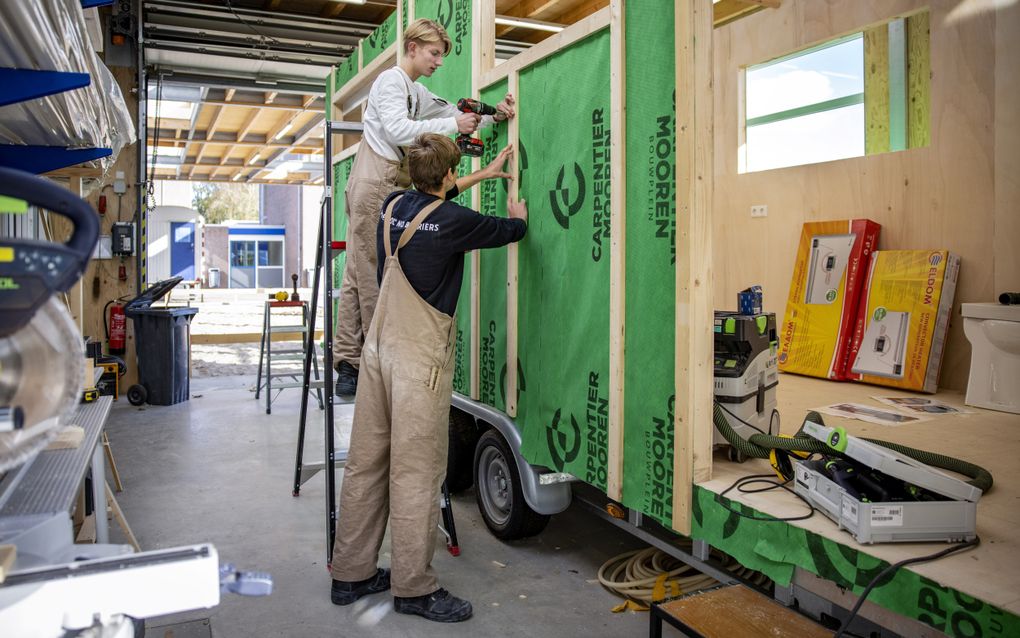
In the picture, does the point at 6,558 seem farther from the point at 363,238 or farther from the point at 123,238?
the point at 123,238

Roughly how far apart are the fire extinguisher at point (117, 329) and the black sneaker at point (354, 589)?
18.6 ft

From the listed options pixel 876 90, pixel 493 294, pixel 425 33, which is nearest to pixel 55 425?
pixel 493 294

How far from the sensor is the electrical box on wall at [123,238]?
7.62 meters

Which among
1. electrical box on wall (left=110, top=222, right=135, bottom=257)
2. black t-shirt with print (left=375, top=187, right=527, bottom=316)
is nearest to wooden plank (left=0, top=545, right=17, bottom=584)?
black t-shirt with print (left=375, top=187, right=527, bottom=316)

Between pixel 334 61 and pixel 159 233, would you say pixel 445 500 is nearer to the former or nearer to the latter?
pixel 334 61

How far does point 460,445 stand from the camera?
426 cm

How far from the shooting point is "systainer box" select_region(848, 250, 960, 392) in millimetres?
4965

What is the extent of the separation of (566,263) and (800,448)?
1.17 metres

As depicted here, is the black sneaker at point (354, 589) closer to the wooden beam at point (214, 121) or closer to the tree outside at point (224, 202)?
the wooden beam at point (214, 121)

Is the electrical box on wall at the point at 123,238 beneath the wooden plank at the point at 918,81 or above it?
beneath

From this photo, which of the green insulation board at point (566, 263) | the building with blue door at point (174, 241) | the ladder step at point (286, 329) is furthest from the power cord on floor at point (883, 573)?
the building with blue door at point (174, 241)

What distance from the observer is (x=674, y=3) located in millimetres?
2465

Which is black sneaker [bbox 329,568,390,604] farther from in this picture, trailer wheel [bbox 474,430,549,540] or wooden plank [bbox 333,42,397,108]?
wooden plank [bbox 333,42,397,108]

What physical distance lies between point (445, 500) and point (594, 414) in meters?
1.11
